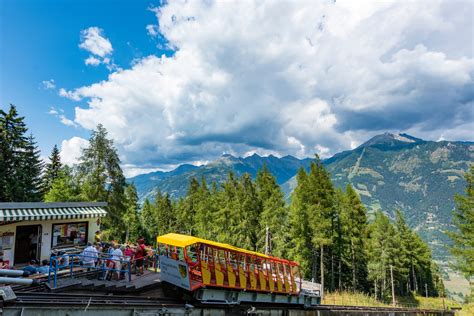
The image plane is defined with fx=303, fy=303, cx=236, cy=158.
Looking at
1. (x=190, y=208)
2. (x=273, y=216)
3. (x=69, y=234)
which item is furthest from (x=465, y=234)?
(x=190, y=208)

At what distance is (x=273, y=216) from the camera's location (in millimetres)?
37594

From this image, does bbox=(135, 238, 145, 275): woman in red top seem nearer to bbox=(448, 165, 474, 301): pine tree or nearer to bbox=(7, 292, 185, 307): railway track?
bbox=(7, 292, 185, 307): railway track

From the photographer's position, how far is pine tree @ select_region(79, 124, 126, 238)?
32.8 meters

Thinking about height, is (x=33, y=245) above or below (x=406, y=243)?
above

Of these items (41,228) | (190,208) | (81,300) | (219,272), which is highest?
(190,208)

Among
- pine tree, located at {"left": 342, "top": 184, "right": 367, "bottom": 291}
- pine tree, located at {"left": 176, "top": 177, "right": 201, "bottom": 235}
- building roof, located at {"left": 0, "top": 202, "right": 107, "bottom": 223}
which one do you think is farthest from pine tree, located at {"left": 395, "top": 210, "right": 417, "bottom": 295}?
building roof, located at {"left": 0, "top": 202, "right": 107, "bottom": 223}

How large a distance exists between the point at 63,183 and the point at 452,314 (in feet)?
151

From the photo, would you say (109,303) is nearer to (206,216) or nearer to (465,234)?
(465,234)

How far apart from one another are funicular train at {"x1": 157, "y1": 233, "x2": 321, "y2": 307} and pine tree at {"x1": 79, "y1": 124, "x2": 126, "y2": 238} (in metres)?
20.7

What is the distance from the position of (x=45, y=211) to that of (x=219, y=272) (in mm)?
10414

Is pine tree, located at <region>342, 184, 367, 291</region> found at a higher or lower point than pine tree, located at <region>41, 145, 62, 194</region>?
lower

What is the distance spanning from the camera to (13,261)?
15.8m

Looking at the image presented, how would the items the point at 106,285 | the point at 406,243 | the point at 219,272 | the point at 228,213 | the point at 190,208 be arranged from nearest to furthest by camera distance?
the point at 106,285 < the point at 219,272 < the point at 228,213 < the point at 406,243 < the point at 190,208

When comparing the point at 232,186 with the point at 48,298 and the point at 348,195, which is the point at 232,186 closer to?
the point at 348,195
